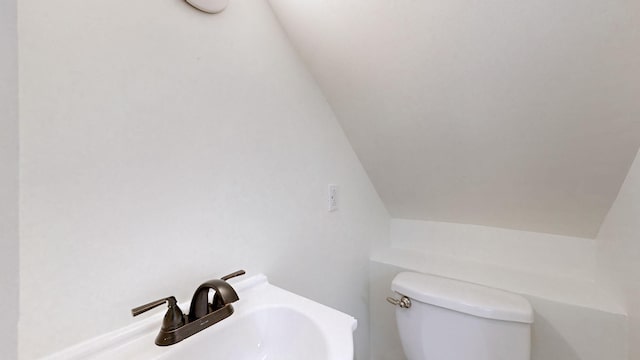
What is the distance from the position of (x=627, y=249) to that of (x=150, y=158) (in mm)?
1592

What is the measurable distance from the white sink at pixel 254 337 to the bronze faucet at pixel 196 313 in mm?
16

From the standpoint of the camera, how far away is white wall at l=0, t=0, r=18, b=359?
0.20 metres

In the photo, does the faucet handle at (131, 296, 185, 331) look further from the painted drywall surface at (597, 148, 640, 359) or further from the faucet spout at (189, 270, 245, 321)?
the painted drywall surface at (597, 148, 640, 359)

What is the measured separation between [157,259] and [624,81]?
4.44 feet

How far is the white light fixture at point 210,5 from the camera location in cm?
71

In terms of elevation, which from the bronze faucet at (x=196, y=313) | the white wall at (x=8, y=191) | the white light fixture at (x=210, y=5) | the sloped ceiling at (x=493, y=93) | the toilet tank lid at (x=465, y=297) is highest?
the white light fixture at (x=210, y=5)

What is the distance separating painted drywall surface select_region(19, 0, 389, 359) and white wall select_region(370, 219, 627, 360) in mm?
645

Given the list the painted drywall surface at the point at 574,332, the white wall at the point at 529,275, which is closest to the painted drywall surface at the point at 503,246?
the white wall at the point at 529,275

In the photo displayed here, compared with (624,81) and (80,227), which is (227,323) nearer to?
(80,227)

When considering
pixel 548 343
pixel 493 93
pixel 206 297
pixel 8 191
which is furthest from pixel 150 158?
pixel 548 343

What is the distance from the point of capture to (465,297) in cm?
101

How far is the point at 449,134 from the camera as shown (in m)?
1.09

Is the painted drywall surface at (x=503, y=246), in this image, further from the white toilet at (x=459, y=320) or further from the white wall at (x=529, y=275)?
the white toilet at (x=459, y=320)

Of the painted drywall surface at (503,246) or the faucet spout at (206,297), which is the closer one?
the faucet spout at (206,297)
